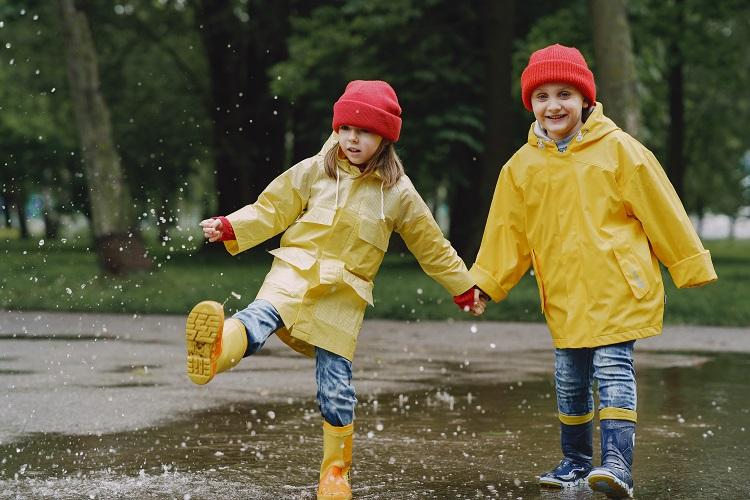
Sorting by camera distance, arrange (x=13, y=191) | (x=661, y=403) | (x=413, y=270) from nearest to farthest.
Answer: (x=661, y=403), (x=413, y=270), (x=13, y=191)

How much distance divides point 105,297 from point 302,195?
36.2 ft

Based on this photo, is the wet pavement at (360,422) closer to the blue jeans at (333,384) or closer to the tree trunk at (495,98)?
the blue jeans at (333,384)

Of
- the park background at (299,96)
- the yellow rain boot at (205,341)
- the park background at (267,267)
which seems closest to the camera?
the yellow rain boot at (205,341)

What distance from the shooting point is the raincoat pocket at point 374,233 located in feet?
15.3

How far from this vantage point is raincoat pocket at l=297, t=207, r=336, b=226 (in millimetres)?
4621

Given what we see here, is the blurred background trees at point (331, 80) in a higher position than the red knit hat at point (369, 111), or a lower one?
higher

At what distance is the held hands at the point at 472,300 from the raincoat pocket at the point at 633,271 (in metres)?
0.69

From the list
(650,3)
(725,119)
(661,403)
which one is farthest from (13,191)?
(661,403)

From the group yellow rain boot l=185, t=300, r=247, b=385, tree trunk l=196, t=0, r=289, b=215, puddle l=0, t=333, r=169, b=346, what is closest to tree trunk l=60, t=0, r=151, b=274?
puddle l=0, t=333, r=169, b=346

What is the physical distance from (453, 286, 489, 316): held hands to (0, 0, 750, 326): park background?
8.02 meters

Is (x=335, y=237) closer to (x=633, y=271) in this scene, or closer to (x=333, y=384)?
(x=333, y=384)

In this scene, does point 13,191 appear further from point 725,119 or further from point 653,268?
point 653,268

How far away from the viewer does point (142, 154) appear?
33.9 metres

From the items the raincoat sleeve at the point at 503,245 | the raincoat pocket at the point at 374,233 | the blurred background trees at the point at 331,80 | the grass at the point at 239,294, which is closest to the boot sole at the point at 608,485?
the raincoat sleeve at the point at 503,245
